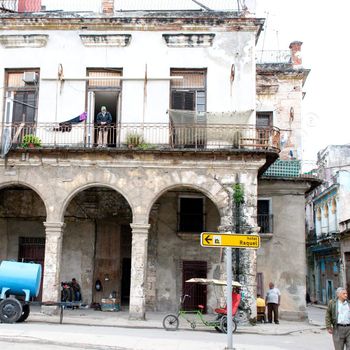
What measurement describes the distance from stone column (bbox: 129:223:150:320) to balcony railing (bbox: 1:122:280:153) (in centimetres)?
289

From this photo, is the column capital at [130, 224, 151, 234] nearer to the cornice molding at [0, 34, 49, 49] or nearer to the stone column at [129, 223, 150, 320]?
the stone column at [129, 223, 150, 320]

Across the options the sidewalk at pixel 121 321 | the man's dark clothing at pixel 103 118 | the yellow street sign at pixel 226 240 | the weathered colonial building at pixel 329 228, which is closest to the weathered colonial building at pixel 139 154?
the man's dark clothing at pixel 103 118

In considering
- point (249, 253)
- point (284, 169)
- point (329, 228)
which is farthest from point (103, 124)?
point (329, 228)

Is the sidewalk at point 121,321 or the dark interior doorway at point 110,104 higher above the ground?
the dark interior doorway at point 110,104

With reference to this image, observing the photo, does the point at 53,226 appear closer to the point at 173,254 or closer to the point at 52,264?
the point at 52,264

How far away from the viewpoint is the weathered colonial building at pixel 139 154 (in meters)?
17.5

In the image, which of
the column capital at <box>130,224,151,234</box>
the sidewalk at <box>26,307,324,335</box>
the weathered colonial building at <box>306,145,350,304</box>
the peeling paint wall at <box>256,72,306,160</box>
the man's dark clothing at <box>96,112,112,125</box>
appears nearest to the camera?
the sidewalk at <box>26,307,324,335</box>

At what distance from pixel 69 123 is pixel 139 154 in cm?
278

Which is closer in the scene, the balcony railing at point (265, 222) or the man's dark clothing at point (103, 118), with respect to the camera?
the man's dark clothing at point (103, 118)

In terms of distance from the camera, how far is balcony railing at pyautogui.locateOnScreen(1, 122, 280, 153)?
58.9 feet

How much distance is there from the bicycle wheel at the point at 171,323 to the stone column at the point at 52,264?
408cm

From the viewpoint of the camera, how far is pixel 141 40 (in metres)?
19.1

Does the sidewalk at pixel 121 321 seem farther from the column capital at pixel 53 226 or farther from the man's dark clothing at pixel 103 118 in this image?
the man's dark clothing at pixel 103 118

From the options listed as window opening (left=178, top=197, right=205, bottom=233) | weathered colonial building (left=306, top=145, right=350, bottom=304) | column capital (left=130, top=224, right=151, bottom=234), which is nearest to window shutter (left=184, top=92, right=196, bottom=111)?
window opening (left=178, top=197, right=205, bottom=233)
